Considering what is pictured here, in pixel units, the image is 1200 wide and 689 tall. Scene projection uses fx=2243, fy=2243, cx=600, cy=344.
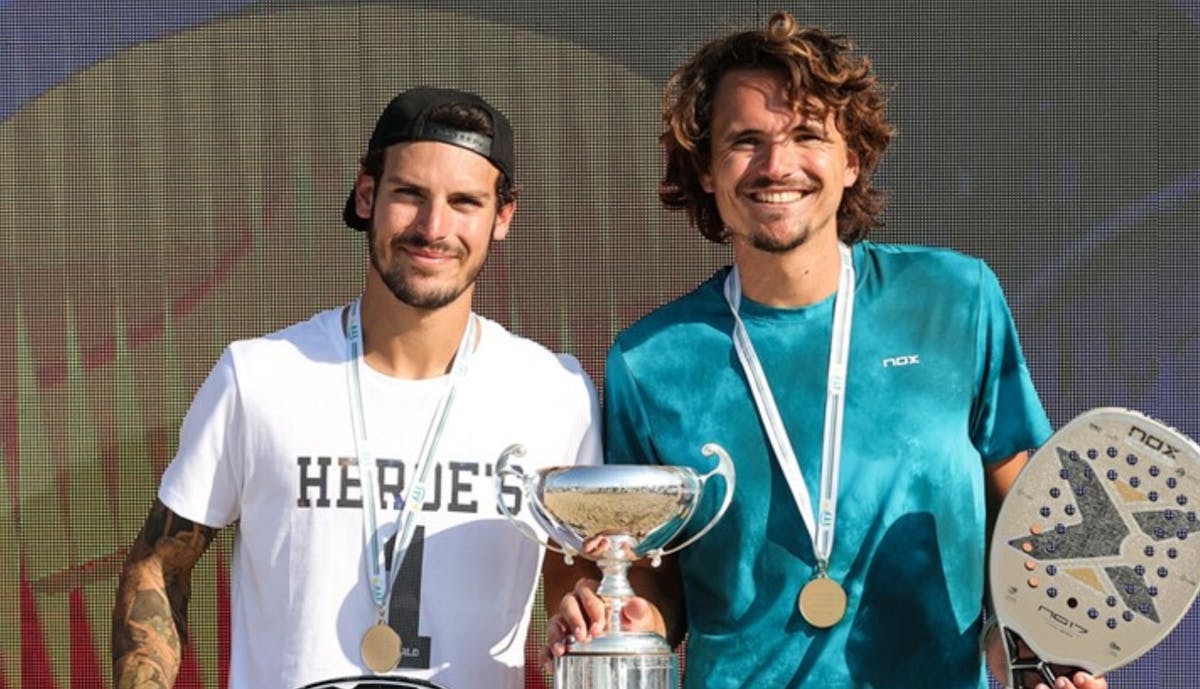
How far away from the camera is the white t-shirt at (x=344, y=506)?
3.47 metres

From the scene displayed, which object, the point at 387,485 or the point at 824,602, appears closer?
the point at 824,602

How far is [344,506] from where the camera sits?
138 inches

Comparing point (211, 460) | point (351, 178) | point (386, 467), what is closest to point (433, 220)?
point (386, 467)

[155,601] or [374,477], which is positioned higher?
[374,477]

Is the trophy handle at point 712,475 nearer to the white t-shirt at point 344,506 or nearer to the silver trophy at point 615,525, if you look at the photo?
the silver trophy at point 615,525

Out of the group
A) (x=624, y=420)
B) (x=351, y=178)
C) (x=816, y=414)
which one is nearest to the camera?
(x=816, y=414)

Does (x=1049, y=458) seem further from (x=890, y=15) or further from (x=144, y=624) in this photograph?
(x=890, y=15)

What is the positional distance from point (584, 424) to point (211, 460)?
1.98 ft

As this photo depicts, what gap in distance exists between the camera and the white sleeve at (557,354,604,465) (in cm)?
365

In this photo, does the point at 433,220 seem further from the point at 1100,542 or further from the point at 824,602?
the point at 1100,542

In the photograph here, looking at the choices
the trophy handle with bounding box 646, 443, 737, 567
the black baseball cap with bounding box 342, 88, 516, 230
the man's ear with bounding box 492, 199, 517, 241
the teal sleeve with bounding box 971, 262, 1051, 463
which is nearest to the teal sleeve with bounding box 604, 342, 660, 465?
the trophy handle with bounding box 646, 443, 737, 567

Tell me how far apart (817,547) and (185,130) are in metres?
1.93

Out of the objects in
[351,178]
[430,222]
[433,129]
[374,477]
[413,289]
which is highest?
[351,178]

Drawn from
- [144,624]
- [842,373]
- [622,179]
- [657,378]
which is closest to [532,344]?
[657,378]
